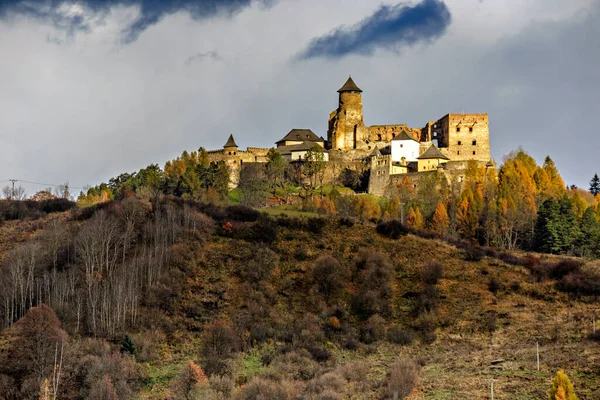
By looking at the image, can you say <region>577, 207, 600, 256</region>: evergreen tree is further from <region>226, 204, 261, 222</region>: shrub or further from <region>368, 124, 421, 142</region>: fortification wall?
<region>368, 124, 421, 142</region>: fortification wall

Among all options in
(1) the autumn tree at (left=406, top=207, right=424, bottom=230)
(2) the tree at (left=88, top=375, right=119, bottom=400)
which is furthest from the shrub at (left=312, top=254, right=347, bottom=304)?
(1) the autumn tree at (left=406, top=207, right=424, bottom=230)

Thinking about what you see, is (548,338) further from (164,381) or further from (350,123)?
(350,123)

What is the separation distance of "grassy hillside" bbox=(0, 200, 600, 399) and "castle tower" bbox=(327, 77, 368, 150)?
127 ft

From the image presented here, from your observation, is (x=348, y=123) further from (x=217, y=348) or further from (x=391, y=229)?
(x=217, y=348)

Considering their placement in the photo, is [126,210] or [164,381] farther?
[126,210]

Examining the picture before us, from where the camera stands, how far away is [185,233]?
2116 inches

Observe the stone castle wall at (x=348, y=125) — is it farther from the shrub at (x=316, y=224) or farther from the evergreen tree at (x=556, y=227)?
the shrub at (x=316, y=224)

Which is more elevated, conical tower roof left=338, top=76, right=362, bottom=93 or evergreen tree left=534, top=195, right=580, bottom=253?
conical tower roof left=338, top=76, right=362, bottom=93

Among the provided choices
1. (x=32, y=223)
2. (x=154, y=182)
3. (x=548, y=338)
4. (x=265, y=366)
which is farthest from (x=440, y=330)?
(x=154, y=182)

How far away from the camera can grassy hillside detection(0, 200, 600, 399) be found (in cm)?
3155

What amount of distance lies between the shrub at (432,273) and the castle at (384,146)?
1392 inches

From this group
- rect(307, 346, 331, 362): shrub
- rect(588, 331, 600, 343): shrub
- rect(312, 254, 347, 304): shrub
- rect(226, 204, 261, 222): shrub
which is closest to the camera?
rect(588, 331, 600, 343): shrub

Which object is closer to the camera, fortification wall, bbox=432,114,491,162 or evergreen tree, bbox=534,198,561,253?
evergreen tree, bbox=534,198,561,253

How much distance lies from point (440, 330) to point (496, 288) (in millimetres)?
7439
